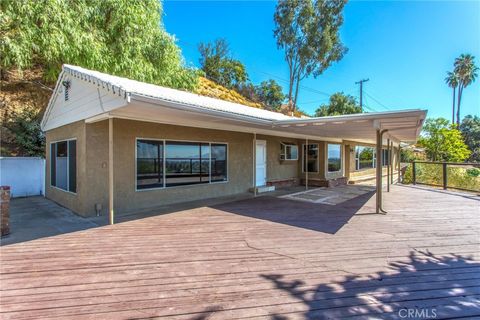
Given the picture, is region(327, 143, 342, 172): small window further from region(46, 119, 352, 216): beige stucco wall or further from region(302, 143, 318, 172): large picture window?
region(46, 119, 352, 216): beige stucco wall

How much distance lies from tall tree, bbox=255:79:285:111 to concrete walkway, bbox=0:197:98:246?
29.0 m

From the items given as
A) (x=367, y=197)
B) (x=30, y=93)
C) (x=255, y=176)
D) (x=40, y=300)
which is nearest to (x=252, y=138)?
(x=255, y=176)

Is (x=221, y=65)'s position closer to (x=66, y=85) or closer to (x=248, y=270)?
(x=66, y=85)

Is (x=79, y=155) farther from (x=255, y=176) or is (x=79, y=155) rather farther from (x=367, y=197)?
(x=367, y=197)

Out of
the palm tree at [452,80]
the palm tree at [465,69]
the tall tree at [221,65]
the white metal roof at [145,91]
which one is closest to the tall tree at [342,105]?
the tall tree at [221,65]

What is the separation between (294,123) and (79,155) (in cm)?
570

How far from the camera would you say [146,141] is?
6.97 metres

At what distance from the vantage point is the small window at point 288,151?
11.7 m

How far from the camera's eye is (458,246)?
4211 millimetres

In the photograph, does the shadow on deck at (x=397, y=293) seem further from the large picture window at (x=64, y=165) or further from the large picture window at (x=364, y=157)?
the large picture window at (x=364, y=157)

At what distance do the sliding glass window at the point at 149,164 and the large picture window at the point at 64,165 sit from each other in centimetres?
170

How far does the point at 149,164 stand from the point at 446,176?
11.4 m

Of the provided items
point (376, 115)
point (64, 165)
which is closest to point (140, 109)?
point (64, 165)

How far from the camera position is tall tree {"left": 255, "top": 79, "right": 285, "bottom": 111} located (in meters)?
34.0
